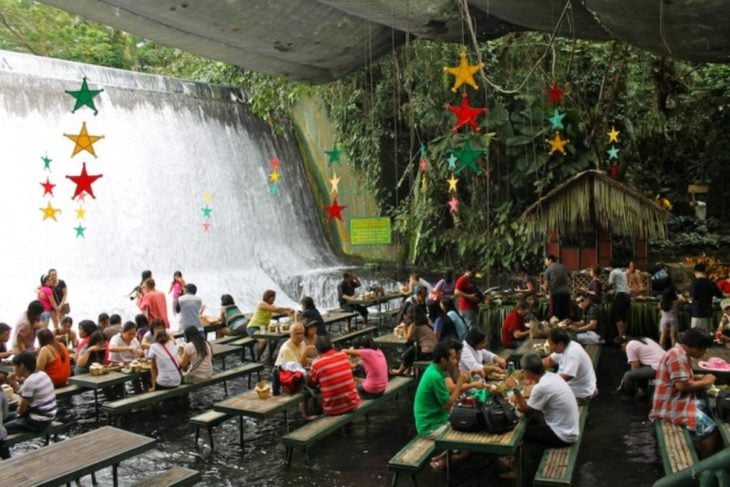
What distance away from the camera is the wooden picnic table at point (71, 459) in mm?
4680

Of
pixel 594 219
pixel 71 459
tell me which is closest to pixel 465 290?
pixel 594 219

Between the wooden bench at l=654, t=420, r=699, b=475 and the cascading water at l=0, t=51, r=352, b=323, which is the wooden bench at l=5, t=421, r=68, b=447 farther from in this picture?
the cascading water at l=0, t=51, r=352, b=323

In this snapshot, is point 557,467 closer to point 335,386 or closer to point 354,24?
point 335,386

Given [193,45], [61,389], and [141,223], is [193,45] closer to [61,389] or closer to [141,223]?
[61,389]

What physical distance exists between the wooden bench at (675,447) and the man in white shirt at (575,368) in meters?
0.92

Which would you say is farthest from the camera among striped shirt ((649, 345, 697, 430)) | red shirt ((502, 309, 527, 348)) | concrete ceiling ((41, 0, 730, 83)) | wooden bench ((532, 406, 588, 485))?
red shirt ((502, 309, 527, 348))

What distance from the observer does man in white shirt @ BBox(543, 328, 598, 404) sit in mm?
6848

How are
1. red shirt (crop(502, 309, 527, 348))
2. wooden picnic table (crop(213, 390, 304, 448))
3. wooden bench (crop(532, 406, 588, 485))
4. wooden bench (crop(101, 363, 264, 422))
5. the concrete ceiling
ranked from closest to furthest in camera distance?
wooden bench (crop(532, 406, 588, 485)) < the concrete ceiling < wooden picnic table (crop(213, 390, 304, 448)) < wooden bench (crop(101, 363, 264, 422)) < red shirt (crop(502, 309, 527, 348))

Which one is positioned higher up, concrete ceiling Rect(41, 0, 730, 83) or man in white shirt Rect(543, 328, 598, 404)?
concrete ceiling Rect(41, 0, 730, 83)

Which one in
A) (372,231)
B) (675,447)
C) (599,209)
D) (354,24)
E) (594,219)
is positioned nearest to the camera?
(675,447)

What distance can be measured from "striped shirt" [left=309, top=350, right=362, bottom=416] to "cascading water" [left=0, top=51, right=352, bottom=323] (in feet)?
28.6

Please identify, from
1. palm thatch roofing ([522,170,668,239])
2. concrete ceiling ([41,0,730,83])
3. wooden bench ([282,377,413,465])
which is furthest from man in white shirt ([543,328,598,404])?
palm thatch roofing ([522,170,668,239])

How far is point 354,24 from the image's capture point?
732 cm

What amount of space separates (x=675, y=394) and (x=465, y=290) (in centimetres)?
581
